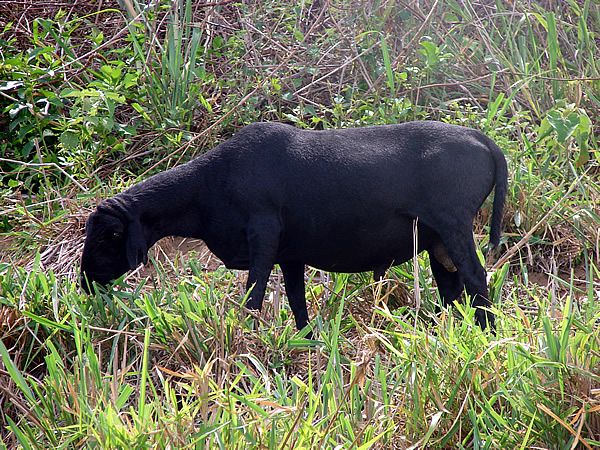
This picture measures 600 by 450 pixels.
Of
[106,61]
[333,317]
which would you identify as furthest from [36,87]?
[333,317]

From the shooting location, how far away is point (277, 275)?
5.45 metres

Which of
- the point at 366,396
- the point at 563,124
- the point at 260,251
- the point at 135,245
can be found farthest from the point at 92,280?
the point at 563,124

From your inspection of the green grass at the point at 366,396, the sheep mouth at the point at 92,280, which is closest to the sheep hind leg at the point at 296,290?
the green grass at the point at 366,396

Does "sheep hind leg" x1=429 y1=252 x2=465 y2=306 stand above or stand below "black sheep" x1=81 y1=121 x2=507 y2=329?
below

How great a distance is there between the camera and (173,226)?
4.71 m

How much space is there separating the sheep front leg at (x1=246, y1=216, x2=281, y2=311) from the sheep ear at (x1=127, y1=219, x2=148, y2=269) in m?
0.49

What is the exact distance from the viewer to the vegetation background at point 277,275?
353 centimetres

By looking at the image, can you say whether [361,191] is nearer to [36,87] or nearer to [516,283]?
[516,283]

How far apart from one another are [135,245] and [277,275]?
1062mm

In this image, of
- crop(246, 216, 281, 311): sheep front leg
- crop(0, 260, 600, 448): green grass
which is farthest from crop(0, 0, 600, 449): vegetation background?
crop(246, 216, 281, 311): sheep front leg

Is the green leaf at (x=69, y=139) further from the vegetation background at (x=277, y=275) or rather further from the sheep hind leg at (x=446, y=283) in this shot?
the sheep hind leg at (x=446, y=283)

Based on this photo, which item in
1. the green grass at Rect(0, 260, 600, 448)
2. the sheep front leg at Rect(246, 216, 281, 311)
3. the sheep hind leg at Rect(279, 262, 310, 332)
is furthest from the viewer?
the sheep hind leg at Rect(279, 262, 310, 332)

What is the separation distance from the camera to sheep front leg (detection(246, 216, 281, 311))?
4516mm

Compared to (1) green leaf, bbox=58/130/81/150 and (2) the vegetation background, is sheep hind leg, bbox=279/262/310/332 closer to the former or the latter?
(2) the vegetation background
